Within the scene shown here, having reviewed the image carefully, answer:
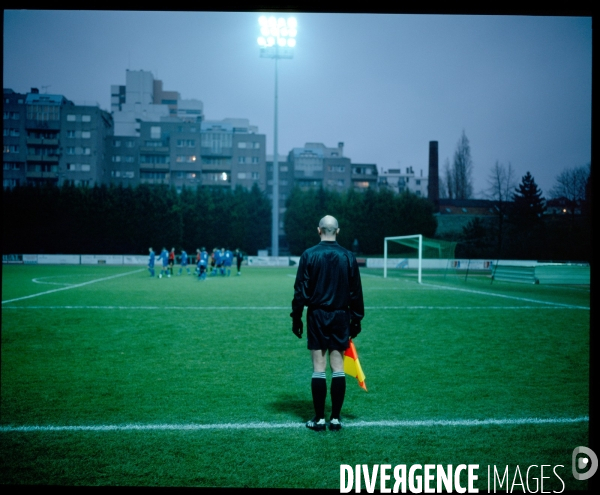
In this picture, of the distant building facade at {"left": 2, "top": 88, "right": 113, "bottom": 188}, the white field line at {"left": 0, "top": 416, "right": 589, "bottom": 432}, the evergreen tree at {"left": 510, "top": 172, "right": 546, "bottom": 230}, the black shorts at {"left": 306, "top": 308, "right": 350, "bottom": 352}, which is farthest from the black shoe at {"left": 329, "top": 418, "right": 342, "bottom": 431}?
the distant building facade at {"left": 2, "top": 88, "right": 113, "bottom": 188}

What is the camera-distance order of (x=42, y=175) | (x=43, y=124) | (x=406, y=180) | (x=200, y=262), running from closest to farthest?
(x=200, y=262) → (x=43, y=124) → (x=42, y=175) → (x=406, y=180)

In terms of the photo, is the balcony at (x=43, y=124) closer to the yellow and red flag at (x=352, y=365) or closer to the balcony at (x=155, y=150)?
the balcony at (x=155, y=150)

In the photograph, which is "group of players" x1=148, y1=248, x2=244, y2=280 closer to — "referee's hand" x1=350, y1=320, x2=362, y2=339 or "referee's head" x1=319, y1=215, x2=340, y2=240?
"referee's head" x1=319, y1=215, x2=340, y2=240

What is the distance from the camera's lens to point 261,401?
18.3 feet

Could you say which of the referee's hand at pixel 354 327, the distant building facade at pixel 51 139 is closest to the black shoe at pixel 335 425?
the referee's hand at pixel 354 327

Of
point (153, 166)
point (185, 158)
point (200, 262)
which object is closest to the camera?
point (200, 262)

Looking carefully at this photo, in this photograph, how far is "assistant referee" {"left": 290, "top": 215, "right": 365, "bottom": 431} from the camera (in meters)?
4.63

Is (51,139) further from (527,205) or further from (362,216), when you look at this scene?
(527,205)

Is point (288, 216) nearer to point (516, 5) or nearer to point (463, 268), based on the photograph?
point (463, 268)

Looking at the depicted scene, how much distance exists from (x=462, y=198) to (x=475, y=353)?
80970mm

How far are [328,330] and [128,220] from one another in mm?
51209

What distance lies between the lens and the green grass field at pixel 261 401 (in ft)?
12.8

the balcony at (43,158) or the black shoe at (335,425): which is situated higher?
the balcony at (43,158)

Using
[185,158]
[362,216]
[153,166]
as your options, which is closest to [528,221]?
[362,216]
